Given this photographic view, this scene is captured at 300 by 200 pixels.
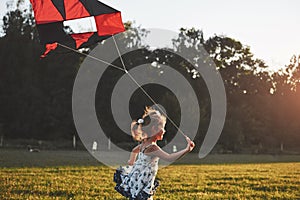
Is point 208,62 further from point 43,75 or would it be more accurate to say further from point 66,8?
point 66,8

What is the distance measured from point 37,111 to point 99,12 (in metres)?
41.1

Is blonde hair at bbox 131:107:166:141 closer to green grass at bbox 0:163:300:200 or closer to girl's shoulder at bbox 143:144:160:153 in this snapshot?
girl's shoulder at bbox 143:144:160:153

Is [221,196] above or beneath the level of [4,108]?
beneath

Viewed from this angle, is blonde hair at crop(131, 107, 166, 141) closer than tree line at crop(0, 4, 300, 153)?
Yes

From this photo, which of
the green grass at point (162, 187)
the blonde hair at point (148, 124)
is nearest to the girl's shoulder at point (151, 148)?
the blonde hair at point (148, 124)

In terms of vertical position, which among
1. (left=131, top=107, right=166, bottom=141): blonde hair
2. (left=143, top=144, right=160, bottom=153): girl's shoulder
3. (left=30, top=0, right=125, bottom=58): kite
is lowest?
(left=143, top=144, right=160, bottom=153): girl's shoulder

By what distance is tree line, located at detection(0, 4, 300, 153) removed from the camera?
46094 mm

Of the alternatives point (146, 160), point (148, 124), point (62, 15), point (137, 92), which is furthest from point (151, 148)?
point (137, 92)

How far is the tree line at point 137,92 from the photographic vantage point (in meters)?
46.1

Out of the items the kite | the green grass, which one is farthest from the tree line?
the kite

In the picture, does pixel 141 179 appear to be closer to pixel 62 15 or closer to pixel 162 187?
pixel 62 15

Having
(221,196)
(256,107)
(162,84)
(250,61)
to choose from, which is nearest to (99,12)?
(221,196)

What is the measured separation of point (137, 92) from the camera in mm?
44125

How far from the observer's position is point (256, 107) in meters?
51.2
